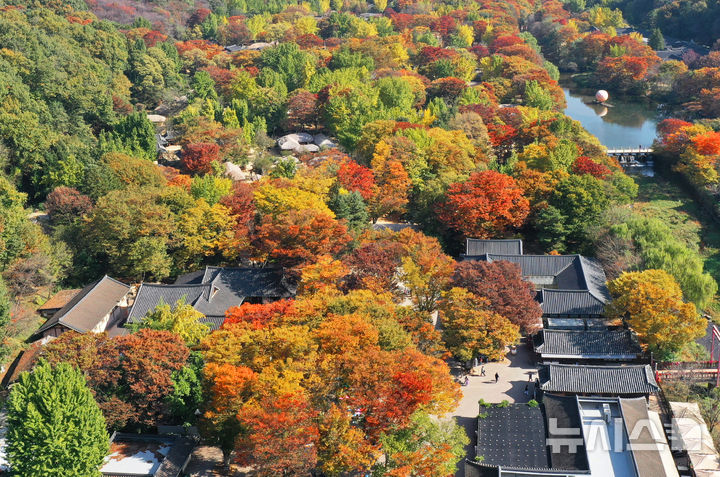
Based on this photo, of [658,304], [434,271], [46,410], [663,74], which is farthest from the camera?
[663,74]

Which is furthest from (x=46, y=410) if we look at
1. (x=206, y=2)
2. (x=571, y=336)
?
(x=206, y=2)

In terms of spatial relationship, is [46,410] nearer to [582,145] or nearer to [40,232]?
[40,232]

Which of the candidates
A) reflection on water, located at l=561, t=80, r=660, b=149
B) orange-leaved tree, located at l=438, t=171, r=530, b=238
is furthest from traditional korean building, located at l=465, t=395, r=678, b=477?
reflection on water, located at l=561, t=80, r=660, b=149

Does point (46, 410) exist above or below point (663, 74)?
above

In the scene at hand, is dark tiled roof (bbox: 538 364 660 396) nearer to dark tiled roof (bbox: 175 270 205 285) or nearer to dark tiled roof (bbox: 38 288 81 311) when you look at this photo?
dark tiled roof (bbox: 175 270 205 285)

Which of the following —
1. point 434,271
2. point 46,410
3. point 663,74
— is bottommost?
point 663,74

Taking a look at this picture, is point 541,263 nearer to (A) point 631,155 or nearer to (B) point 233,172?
(B) point 233,172

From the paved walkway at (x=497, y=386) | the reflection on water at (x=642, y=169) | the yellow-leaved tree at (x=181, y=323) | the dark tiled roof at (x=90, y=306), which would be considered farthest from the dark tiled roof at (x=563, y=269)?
the reflection on water at (x=642, y=169)
